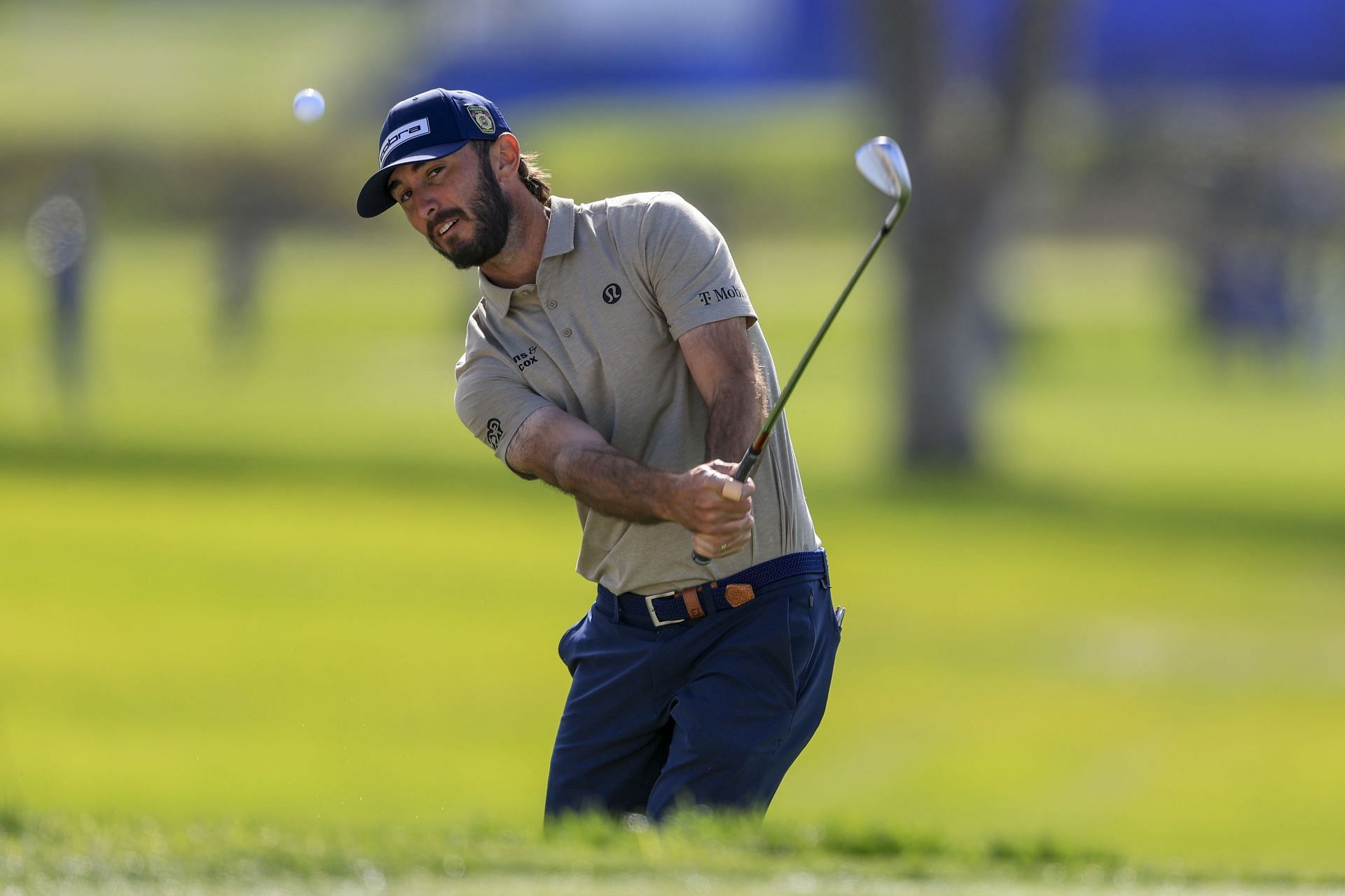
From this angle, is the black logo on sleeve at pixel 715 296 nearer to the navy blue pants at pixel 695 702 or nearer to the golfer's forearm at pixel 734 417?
the golfer's forearm at pixel 734 417

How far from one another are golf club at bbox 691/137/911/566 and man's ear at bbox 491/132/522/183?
0.80 m

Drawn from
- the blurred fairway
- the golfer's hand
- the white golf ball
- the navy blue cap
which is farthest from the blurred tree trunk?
the golfer's hand

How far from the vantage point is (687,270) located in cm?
496

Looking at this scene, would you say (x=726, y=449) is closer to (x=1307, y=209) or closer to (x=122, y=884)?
(x=122, y=884)

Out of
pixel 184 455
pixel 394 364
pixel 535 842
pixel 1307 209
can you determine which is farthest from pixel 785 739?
pixel 1307 209

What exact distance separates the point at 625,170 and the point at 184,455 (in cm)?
2597

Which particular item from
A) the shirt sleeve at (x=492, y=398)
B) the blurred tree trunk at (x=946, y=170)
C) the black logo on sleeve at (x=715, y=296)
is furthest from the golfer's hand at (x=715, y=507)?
the blurred tree trunk at (x=946, y=170)

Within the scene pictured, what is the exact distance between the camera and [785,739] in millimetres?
5062

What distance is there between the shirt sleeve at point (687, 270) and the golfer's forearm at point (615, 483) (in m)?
0.36

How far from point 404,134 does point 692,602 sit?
4.02 feet

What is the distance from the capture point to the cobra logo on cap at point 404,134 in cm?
499

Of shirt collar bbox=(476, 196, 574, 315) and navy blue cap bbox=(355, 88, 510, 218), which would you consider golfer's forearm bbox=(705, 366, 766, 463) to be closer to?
shirt collar bbox=(476, 196, 574, 315)

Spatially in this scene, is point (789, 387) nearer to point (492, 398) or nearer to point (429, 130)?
point (492, 398)

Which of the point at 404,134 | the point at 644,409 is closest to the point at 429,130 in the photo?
the point at 404,134
